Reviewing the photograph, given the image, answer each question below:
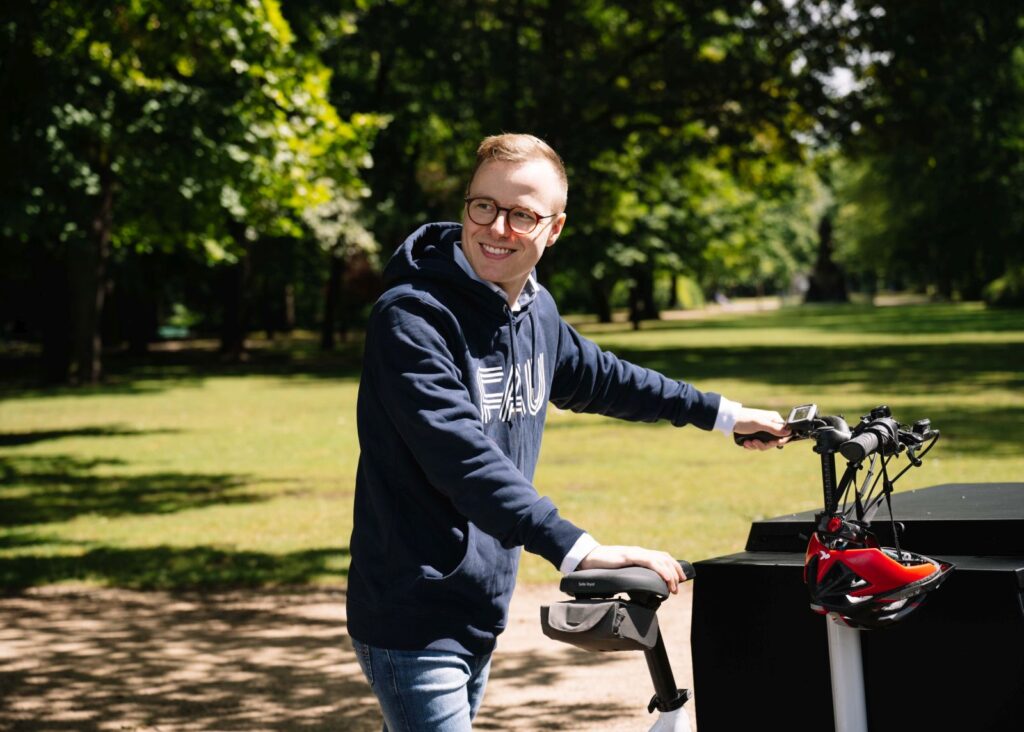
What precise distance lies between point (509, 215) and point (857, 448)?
0.86m

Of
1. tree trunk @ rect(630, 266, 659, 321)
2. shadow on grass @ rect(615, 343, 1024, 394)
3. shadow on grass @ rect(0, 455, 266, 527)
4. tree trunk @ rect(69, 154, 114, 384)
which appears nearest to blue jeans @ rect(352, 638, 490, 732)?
shadow on grass @ rect(0, 455, 266, 527)

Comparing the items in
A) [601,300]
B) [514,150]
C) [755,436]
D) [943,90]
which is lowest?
[755,436]

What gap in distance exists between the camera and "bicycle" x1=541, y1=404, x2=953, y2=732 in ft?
7.61

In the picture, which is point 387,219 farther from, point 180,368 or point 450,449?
point 450,449

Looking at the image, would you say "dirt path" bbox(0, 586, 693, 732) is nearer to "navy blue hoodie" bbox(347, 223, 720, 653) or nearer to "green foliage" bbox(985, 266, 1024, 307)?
"navy blue hoodie" bbox(347, 223, 720, 653)

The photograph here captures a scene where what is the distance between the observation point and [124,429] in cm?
1928

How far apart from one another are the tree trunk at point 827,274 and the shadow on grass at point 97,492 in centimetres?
9416

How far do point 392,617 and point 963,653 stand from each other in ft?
3.71

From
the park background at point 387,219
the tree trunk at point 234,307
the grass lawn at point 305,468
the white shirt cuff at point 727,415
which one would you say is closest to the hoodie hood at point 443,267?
the white shirt cuff at point 727,415

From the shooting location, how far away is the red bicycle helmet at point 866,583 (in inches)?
94.2

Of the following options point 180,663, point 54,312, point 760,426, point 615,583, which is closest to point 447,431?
point 615,583

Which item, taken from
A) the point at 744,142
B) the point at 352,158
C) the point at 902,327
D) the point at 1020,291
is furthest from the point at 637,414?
the point at 1020,291

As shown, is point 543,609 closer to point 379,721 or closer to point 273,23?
point 379,721

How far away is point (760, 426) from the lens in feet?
10.3
